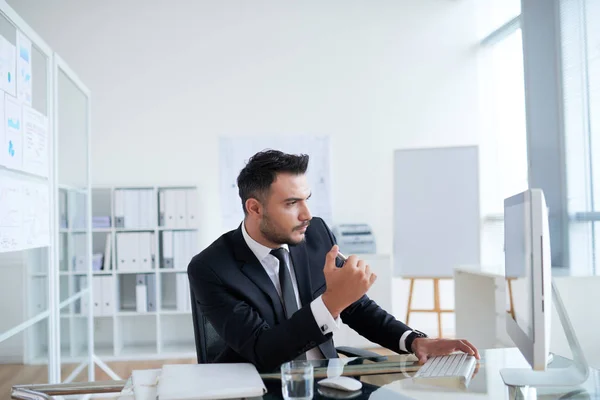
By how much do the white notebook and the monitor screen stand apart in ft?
1.98

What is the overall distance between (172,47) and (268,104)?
3.22 feet

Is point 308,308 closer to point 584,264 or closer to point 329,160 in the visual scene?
point 584,264

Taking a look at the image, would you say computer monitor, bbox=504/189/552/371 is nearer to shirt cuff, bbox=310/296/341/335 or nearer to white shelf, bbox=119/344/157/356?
shirt cuff, bbox=310/296/341/335

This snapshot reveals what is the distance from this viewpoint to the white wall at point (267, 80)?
526cm

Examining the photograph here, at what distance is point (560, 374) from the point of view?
1480 millimetres

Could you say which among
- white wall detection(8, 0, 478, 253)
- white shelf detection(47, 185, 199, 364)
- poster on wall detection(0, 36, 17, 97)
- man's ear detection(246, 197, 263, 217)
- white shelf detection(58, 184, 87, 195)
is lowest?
white shelf detection(47, 185, 199, 364)

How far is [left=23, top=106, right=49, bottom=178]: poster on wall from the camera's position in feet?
8.72

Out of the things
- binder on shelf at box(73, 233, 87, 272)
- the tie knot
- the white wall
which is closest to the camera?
the tie knot

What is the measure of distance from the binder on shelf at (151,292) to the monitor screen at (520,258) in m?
3.71

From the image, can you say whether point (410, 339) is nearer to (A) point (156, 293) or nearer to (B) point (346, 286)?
(B) point (346, 286)

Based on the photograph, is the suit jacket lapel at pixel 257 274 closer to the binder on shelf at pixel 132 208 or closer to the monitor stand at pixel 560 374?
the monitor stand at pixel 560 374

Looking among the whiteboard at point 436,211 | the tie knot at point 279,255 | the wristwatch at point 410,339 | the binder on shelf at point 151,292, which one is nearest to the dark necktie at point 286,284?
the tie knot at point 279,255

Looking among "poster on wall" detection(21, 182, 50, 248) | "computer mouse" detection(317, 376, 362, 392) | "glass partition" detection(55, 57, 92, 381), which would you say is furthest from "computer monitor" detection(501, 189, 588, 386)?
"glass partition" detection(55, 57, 92, 381)

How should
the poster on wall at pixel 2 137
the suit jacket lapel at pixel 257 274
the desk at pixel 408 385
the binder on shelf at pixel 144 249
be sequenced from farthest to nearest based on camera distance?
the binder on shelf at pixel 144 249 < the poster on wall at pixel 2 137 < the suit jacket lapel at pixel 257 274 < the desk at pixel 408 385
